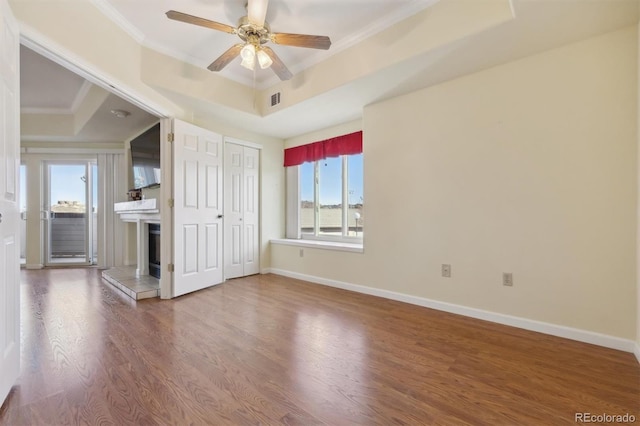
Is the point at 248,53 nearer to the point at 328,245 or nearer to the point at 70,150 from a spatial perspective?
the point at 328,245

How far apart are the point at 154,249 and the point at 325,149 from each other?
2.94 m

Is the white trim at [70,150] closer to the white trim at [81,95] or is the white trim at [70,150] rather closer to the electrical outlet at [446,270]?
the white trim at [81,95]

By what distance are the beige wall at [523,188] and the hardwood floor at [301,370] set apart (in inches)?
15.2

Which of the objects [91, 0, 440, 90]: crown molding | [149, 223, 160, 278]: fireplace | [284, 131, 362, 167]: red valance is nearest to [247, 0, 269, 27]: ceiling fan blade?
[91, 0, 440, 90]: crown molding

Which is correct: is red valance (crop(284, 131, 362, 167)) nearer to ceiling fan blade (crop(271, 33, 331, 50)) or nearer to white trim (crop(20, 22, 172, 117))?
ceiling fan blade (crop(271, 33, 331, 50))

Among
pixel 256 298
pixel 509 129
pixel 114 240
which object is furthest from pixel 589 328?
pixel 114 240

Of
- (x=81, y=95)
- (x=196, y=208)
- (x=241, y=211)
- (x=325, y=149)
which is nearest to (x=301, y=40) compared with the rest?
(x=325, y=149)

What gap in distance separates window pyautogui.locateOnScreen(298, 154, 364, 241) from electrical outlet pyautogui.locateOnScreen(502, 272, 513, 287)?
184cm

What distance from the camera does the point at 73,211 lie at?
5586 millimetres

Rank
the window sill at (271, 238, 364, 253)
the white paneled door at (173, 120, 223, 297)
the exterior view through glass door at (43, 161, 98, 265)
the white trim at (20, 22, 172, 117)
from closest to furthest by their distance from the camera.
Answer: the white trim at (20, 22, 172, 117) → the white paneled door at (173, 120, 223, 297) → the window sill at (271, 238, 364, 253) → the exterior view through glass door at (43, 161, 98, 265)

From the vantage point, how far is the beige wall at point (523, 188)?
211cm

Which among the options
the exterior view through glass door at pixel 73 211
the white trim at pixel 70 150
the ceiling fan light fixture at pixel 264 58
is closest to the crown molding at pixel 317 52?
the ceiling fan light fixture at pixel 264 58

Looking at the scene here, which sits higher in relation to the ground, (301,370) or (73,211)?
(73,211)

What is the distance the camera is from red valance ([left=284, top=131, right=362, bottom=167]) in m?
3.95
